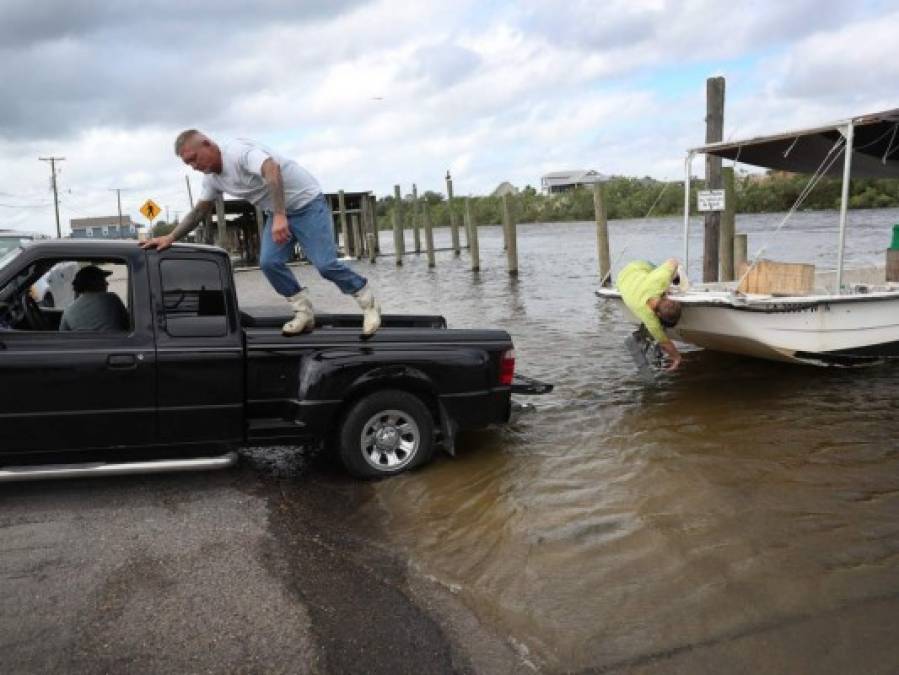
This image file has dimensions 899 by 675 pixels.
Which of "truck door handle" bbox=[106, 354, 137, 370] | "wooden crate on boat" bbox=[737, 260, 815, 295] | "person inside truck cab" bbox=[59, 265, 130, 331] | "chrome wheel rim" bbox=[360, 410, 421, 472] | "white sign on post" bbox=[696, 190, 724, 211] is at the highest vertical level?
"white sign on post" bbox=[696, 190, 724, 211]

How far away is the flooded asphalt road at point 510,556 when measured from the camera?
354 centimetres

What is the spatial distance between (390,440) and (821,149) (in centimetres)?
717

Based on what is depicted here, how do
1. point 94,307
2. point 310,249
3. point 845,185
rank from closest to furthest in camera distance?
point 94,307 < point 310,249 < point 845,185

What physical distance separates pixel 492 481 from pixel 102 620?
2789 mm

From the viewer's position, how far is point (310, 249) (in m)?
6.15

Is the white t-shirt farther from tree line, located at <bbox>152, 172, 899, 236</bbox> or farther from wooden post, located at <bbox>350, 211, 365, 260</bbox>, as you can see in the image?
wooden post, located at <bbox>350, 211, 365, 260</bbox>

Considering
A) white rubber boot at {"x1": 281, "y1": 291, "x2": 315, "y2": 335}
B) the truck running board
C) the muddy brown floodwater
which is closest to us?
the muddy brown floodwater

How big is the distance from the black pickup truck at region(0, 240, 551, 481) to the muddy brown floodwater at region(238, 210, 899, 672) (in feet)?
1.74

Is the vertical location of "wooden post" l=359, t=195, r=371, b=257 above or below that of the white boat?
above

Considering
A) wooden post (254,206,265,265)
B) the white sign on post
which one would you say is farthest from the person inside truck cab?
the white sign on post

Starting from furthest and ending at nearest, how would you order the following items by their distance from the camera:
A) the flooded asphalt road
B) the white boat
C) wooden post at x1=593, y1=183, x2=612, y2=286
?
wooden post at x1=593, y1=183, x2=612, y2=286 < the white boat < the flooded asphalt road

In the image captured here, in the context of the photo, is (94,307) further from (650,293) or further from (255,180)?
(650,293)

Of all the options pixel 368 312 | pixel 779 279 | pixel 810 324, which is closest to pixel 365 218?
pixel 779 279

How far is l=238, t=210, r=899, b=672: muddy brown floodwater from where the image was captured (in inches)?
144
